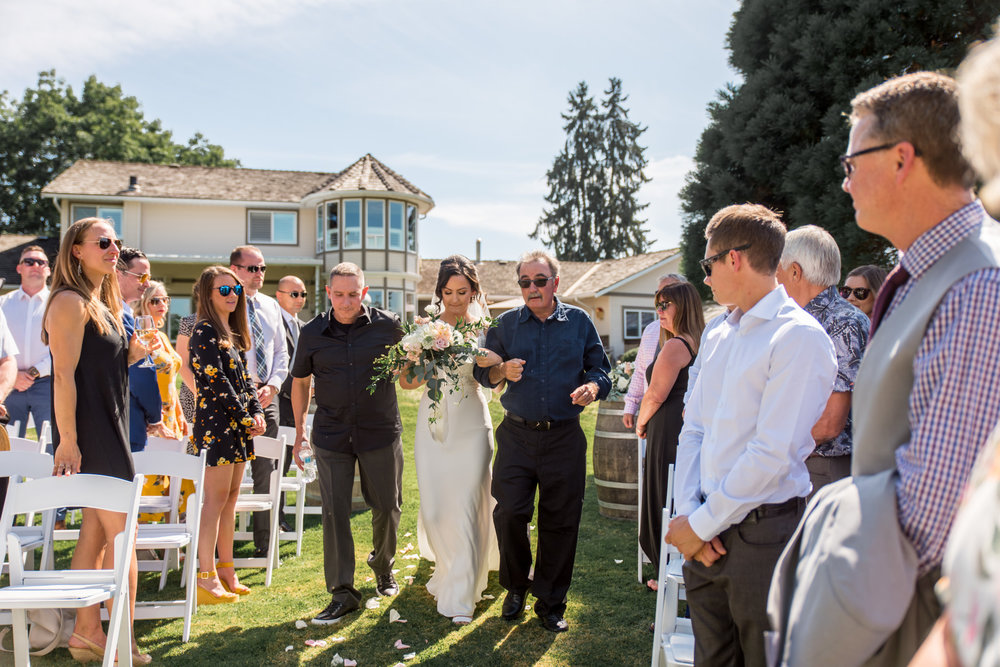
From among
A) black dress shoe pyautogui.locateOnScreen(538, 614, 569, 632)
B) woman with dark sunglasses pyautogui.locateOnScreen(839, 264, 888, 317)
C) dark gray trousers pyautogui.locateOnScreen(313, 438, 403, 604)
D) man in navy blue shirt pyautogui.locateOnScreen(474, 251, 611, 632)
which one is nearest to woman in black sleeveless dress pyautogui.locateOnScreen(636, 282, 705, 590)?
man in navy blue shirt pyautogui.locateOnScreen(474, 251, 611, 632)

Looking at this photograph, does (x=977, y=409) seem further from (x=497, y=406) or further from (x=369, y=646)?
(x=497, y=406)

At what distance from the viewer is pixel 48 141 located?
1580 inches

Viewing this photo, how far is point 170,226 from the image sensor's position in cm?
2847

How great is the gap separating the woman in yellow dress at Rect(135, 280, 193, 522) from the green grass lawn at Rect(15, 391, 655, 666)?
774mm

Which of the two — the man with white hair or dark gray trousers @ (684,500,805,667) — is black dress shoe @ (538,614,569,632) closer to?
the man with white hair

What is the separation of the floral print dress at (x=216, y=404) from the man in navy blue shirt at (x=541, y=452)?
196cm

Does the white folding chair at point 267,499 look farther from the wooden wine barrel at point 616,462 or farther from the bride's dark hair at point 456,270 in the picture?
the wooden wine barrel at point 616,462

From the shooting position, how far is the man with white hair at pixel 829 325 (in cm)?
359

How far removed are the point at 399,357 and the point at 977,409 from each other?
3.89 metres

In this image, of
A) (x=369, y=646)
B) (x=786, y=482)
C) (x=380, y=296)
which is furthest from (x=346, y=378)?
(x=380, y=296)

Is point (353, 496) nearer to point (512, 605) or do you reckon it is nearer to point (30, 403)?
point (512, 605)

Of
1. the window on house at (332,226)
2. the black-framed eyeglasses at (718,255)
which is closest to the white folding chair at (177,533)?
the black-framed eyeglasses at (718,255)

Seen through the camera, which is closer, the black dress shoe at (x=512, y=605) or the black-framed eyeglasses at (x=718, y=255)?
the black-framed eyeglasses at (x=718, y=255)

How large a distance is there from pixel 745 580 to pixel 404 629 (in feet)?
9.64
